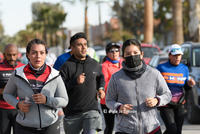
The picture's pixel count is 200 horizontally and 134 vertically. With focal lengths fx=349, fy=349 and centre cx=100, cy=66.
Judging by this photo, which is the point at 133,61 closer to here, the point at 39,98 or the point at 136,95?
the point at 136,95

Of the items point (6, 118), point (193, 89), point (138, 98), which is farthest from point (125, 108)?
point (193, 89)

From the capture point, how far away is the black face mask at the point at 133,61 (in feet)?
12.7

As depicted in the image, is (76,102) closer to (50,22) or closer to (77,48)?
(77,48)

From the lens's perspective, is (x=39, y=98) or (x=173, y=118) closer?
(x=39, y=98)

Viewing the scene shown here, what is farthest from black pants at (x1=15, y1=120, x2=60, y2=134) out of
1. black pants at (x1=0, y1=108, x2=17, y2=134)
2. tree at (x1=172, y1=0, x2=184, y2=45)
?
tree at (x1=172, y1=0, x2=184, y2=45)

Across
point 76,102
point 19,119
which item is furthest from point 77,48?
point 19,119

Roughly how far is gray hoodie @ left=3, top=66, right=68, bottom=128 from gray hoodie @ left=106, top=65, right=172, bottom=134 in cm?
64

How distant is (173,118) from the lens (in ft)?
18.6

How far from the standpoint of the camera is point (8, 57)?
590cm

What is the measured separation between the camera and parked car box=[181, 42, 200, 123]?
856 centimetres

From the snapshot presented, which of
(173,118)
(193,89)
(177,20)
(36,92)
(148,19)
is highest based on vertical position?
(148,19)

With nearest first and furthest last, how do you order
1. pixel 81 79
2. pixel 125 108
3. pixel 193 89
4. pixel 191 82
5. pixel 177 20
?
pixel 125 108 → pixel 81 79 → pixel 191 82 → pixel 193 89 → pixel 177 20

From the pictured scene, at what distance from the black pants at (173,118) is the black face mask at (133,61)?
2024 millimetres

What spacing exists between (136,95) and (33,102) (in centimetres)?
117
